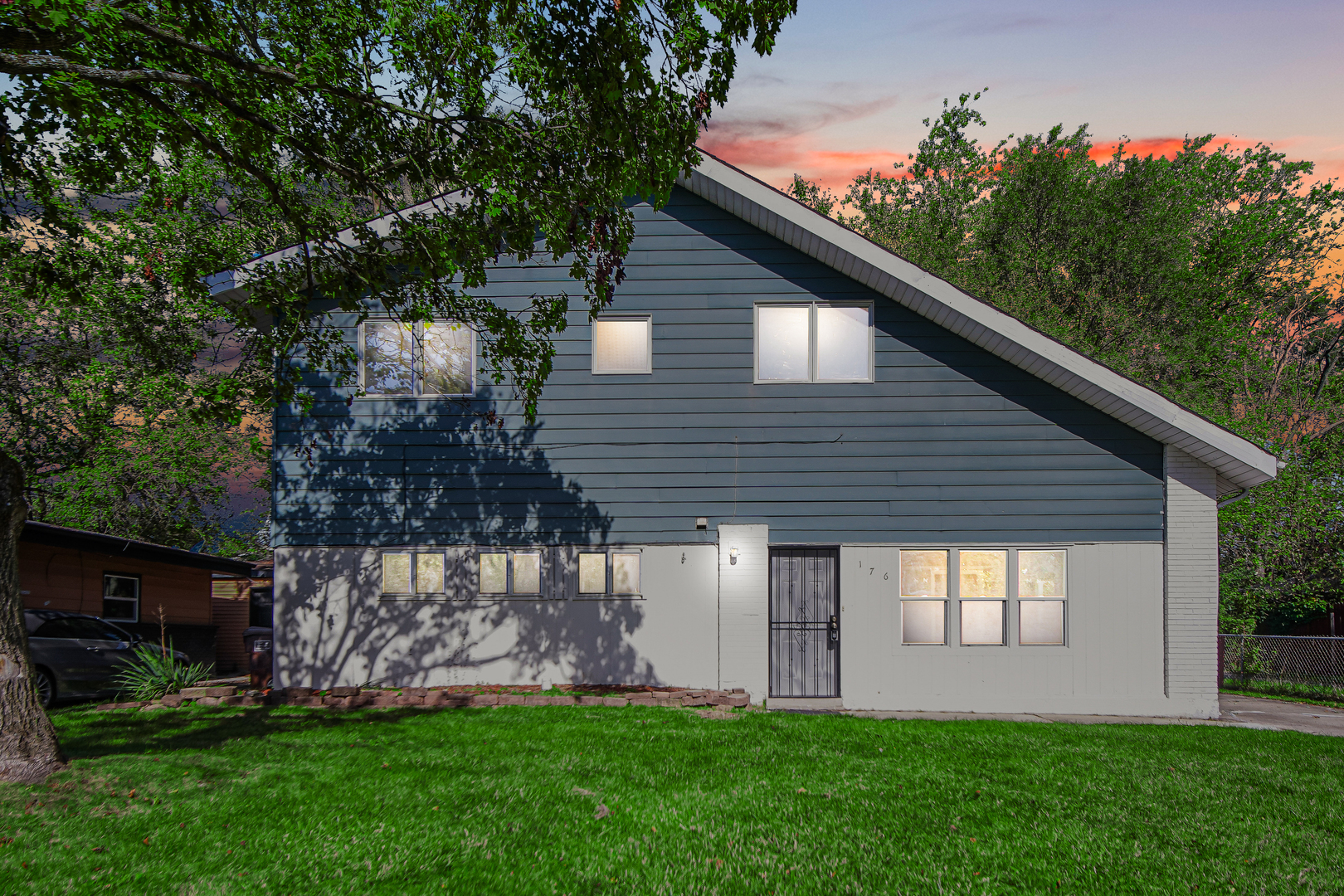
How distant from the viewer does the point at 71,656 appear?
12508 millimetres

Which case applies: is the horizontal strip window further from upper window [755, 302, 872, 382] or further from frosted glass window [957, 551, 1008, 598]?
upper window [755, 302, 872, 382]

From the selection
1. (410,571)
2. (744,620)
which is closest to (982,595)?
(744,620)

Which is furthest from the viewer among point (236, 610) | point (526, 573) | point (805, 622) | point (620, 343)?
point (236, 610)

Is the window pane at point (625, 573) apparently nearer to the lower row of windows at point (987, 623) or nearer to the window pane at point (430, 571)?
the window pane at point (430, 571)

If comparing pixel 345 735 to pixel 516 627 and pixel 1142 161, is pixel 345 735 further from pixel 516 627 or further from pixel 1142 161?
pixel 1142 161

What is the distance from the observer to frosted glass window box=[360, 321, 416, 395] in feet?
41.2

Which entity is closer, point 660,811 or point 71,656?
point 660,811

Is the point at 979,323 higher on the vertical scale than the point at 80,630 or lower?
higher

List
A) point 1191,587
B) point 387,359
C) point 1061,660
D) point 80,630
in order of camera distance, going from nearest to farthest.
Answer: point 1191,587, point 1061,660, point 387,359, point 80,630

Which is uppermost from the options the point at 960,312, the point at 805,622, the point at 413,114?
the point at 413,114

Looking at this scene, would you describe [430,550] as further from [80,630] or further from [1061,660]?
[1061,660]

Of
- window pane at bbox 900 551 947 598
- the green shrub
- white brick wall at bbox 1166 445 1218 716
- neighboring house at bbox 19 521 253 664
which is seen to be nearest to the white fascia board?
white brick wall at bbox 1166 445 1218 716

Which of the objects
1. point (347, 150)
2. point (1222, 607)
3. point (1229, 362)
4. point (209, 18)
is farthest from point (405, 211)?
point (1229, 362)

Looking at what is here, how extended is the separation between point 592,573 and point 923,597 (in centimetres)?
514
